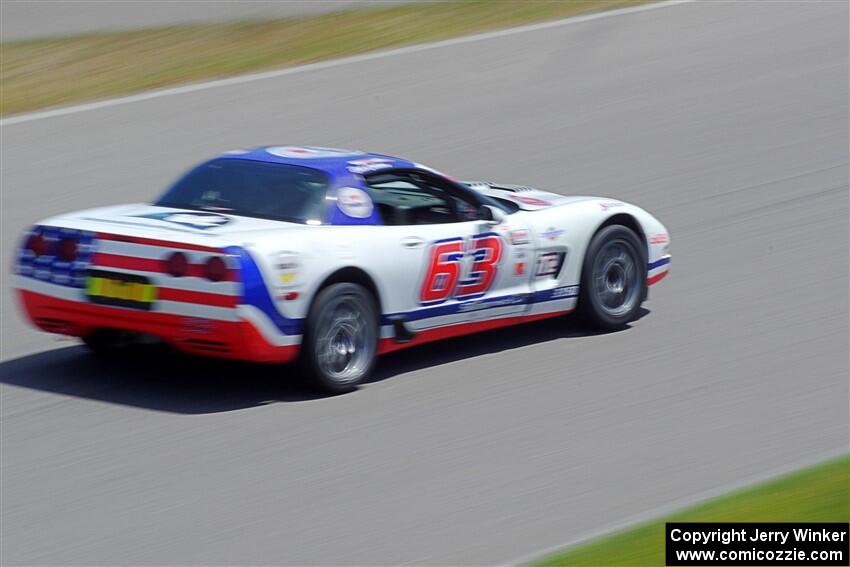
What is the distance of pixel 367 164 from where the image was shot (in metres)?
7.97

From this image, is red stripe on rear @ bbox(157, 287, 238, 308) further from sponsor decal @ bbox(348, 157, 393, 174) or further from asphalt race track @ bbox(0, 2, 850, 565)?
sponsor decal @ bbox(348, 157, 393, 174)

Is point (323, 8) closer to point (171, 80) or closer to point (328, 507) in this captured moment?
point (171, 80)

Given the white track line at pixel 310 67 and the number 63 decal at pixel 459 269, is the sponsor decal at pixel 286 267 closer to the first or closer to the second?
the number 63 decal at pixel 459 269

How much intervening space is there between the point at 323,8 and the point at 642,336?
10.4 metres

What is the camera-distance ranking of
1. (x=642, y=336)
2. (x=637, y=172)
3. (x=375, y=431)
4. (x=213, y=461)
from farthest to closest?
(x=637, y=172), (x=642, y=336), (x=375, y=431), (x=213, y=461)

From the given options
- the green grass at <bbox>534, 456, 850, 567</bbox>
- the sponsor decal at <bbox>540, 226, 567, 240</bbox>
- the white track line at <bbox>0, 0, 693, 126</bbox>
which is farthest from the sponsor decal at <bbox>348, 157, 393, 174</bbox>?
the white track line at <bbox>0, 0, 693, 126</bbox>

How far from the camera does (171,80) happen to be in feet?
51.7

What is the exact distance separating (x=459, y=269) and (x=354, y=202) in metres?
0.82

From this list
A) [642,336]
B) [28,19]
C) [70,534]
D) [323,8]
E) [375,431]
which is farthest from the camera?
[323,8]

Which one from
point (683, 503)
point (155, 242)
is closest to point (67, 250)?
point (155, 242)

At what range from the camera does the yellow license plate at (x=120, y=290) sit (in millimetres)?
6992

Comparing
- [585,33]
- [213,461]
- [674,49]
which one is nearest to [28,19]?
[585,33]

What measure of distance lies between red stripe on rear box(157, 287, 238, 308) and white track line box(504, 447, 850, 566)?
2.25m

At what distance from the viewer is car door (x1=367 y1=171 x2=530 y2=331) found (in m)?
7.75
